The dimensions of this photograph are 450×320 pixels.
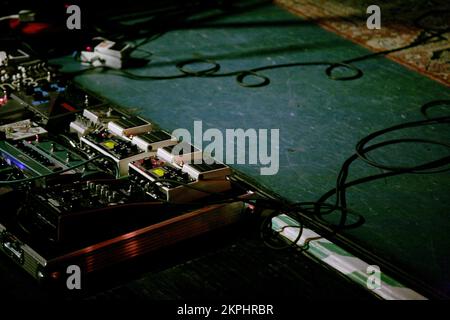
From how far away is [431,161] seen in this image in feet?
9.48

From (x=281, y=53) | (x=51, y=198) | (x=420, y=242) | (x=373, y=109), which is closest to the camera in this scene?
(x=51, y=198)

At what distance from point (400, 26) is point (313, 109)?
4.64 ft

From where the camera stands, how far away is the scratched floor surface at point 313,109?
2.45 m

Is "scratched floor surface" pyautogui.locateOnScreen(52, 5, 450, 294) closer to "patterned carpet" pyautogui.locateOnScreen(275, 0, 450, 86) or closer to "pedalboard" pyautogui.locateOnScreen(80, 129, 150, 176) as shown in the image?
"patterned carpet" pyautogui.locateOnScreen(275, 0, 450, 86)

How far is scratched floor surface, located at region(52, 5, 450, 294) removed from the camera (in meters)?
2.45

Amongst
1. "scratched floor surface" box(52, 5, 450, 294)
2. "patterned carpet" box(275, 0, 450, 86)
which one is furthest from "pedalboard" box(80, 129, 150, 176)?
"patterned carpet" box(275, 0, 450, 86)

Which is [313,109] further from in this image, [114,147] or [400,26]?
[400,26]

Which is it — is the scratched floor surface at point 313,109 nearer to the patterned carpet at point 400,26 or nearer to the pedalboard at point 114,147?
the patterned carpet at point 400,26

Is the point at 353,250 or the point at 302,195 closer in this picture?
the point at 353,250

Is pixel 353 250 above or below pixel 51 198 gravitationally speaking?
below
